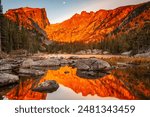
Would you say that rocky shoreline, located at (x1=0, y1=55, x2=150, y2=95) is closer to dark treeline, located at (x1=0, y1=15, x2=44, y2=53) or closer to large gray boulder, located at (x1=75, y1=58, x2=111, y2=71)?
large gray boulder, located at (x1=75, y1=58, x2=111, y2=71)

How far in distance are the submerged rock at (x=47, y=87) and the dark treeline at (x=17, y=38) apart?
77 cm

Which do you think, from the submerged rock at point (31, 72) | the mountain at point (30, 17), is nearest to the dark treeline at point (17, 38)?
the mountain at point (30, 17)

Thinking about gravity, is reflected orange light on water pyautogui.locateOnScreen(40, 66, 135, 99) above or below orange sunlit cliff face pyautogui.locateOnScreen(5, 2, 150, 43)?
below

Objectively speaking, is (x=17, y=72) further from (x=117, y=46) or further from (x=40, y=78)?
(x=117, y=46)

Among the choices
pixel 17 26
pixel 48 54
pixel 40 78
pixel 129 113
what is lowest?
pixel 129 113

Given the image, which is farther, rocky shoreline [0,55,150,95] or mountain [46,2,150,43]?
rocky shoreline [0,55,150,95]

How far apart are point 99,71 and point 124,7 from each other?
1.01 metres

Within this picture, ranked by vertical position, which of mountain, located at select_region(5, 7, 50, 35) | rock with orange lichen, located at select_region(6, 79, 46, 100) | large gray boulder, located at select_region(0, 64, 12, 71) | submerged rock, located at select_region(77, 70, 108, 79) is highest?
mountain, located at select_region(5, 7, 50, 35)

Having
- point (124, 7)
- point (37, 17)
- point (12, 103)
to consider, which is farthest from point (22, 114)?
point (124, 7)

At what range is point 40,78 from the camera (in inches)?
163

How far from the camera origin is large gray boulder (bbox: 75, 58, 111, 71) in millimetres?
4321

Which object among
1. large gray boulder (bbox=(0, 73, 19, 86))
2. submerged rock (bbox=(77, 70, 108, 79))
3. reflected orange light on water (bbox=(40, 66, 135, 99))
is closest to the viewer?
reflected orange light on water (bbox=(40, 66, 135, 99))

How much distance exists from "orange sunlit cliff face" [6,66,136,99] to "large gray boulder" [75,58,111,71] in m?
0.17

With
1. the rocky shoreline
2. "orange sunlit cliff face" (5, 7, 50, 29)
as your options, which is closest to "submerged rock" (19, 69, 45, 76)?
the rocky shoreline
